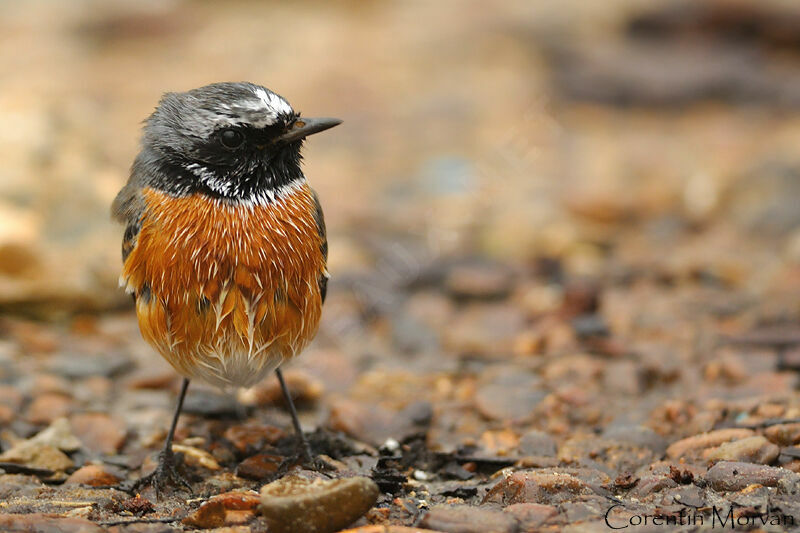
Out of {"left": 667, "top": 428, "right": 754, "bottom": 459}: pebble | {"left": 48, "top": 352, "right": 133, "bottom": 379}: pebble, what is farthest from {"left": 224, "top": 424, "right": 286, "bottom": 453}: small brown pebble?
{"left": 667, "top": 428, "right": 754, "bottom": 459}: pebble

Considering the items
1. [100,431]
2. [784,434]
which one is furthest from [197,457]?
[784,434]

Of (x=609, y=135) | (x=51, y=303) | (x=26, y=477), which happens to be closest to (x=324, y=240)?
(x=26, y=477)

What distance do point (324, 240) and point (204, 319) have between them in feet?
2.80

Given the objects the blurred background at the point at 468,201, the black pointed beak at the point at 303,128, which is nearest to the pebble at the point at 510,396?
the blurred background at the point at 468,201

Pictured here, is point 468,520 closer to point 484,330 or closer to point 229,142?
point 229,142

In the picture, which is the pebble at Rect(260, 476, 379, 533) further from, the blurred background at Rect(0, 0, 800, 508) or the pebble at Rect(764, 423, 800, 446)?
the pebble at Rect(764, 423, 800, 446)

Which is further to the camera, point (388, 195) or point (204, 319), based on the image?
point (388, 195)

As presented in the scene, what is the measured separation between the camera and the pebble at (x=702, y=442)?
4602 millimetres

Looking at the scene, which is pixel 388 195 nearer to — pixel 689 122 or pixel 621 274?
pixel 621 274

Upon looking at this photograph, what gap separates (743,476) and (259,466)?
244 centimetres

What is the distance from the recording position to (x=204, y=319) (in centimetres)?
446

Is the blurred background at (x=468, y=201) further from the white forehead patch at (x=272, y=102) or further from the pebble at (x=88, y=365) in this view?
the white forehead patch at (x=272, y=102)

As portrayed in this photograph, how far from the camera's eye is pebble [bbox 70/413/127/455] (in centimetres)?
518

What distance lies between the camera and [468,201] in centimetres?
907
